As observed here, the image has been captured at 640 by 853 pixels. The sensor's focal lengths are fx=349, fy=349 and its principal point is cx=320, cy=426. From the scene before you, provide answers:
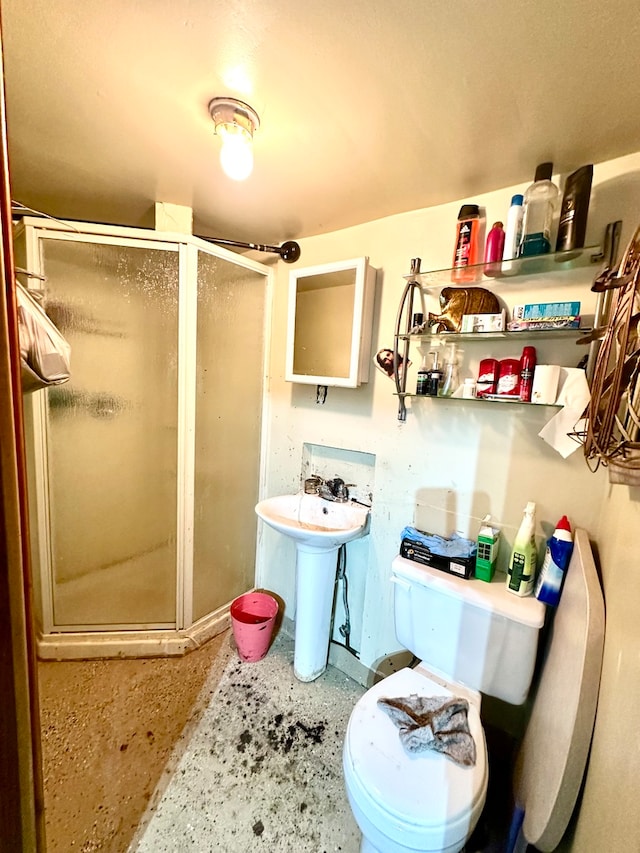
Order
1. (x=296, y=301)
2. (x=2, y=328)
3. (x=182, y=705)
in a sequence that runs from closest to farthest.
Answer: (x=2, y=328) → (x=182, y=705) → (x=296, y=301)

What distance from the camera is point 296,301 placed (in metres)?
1.66

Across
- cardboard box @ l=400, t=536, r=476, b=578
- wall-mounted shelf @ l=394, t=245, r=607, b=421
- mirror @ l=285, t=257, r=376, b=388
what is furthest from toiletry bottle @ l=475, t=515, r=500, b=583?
mirror @ l=285, t=257, r=376, b=388

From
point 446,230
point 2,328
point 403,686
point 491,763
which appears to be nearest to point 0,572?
point 2,328

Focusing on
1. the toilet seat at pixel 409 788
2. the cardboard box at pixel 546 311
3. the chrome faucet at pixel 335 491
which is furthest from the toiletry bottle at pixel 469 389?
the toilet seat at pixel 409 788

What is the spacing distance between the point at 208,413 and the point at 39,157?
1.11 metres

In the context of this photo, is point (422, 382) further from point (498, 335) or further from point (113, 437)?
point (113, 437)

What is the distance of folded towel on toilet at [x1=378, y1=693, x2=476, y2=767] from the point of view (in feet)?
2.97

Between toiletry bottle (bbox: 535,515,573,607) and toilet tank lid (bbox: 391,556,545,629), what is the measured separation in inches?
1.6

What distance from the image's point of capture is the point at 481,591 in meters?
1.12

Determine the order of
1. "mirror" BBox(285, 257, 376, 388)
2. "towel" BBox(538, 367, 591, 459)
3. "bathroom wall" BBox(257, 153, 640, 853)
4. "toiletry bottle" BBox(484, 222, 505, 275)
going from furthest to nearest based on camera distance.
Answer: "mirror" BBox(285, 257, 376, 388)
"toiletry bottle" BBox(484, 222, 505, 275)
"towel" BBox(538, 367, 591, 459)
"bathroom wall" BBox(257, 153, 640, 853)

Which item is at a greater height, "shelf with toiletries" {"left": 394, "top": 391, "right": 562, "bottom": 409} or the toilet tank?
"shelf with toiletries" {"left": 394, "top": 391, "right": 562, "bottom": 409}

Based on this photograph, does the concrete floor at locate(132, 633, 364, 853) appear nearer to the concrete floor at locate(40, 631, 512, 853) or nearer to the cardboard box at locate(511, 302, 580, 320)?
the concrete floor at locate(40, 631, 512, 853)

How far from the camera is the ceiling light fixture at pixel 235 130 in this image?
925 mm

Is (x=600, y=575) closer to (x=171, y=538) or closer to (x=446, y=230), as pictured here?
(x=446, y=230)
